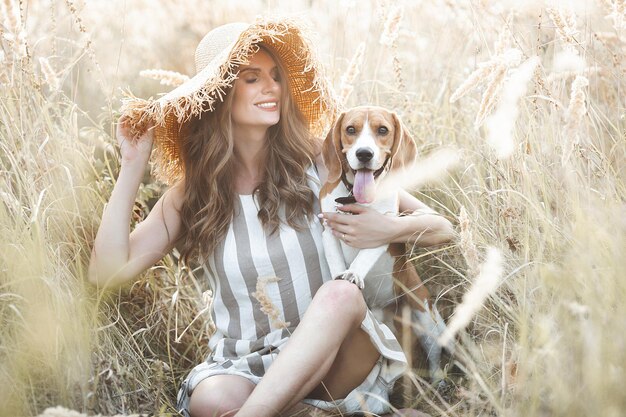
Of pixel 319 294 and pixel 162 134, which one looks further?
pixel 162 134

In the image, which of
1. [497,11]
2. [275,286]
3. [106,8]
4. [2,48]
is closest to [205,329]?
[275,286]

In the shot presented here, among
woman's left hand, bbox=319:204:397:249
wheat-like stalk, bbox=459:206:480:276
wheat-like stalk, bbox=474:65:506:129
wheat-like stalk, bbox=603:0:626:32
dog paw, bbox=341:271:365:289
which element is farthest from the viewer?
woman's left hand, bbox=319:204:397:249

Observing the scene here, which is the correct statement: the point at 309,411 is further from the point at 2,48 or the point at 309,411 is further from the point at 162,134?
the point at 2,48

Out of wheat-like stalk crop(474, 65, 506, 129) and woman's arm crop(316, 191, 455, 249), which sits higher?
wheat-like stalk crop(474, 65, 506, 129)

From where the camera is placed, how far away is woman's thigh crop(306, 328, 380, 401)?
2.79 m

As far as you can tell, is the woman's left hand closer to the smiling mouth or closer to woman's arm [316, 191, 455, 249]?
woman's arm [316, 191, 455, 249]

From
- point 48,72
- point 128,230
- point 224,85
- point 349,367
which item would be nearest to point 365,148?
point 224,85

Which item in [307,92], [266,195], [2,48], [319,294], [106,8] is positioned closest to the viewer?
[319,294]

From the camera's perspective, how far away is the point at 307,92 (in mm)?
3367

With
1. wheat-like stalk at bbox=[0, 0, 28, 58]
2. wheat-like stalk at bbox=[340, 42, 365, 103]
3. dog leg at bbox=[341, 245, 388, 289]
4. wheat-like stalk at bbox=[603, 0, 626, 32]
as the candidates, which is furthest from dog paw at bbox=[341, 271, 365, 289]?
wheat-like stalk at bbox=[0, 0, 28, 58]

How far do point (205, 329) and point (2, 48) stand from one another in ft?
5.28

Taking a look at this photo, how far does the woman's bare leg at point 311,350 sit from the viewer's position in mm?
2404

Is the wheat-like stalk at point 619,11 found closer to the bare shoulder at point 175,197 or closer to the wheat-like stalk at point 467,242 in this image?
the wheat-like stalk at point 467,242

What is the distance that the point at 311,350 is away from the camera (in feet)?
8.07
